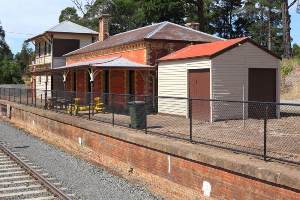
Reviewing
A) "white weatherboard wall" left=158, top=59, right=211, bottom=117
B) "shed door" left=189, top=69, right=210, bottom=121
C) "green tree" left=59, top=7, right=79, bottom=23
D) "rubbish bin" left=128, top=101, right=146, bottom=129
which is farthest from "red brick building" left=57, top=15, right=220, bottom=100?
"green tree" left=59, top=7, right=79, bottom=23

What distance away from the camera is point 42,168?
14.1 m

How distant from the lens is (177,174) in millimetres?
10320

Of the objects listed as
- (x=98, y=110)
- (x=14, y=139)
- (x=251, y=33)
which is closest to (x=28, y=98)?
(x=14, y=139)

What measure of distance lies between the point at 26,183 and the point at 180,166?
4079 millimetres

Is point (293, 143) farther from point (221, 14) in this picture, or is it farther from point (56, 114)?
point (221, 14)

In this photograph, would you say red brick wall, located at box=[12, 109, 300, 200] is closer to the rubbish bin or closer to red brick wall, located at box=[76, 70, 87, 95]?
the rubbish bin

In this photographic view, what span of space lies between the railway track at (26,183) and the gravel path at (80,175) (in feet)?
1.10

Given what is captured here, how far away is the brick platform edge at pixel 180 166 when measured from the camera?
7.79 metres

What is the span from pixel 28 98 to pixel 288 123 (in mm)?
21777

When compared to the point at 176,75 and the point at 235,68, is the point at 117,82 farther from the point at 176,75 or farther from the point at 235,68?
the point at 235,68

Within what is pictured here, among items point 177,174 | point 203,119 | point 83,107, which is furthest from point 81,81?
point 177,174

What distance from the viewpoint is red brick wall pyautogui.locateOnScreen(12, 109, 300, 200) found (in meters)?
7.96

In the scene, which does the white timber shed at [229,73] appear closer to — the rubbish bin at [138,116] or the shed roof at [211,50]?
the shed roof at [211,50]

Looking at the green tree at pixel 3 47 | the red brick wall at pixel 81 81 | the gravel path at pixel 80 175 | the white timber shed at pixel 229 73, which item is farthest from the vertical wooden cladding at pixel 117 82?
the green tree at pixel 3 47
